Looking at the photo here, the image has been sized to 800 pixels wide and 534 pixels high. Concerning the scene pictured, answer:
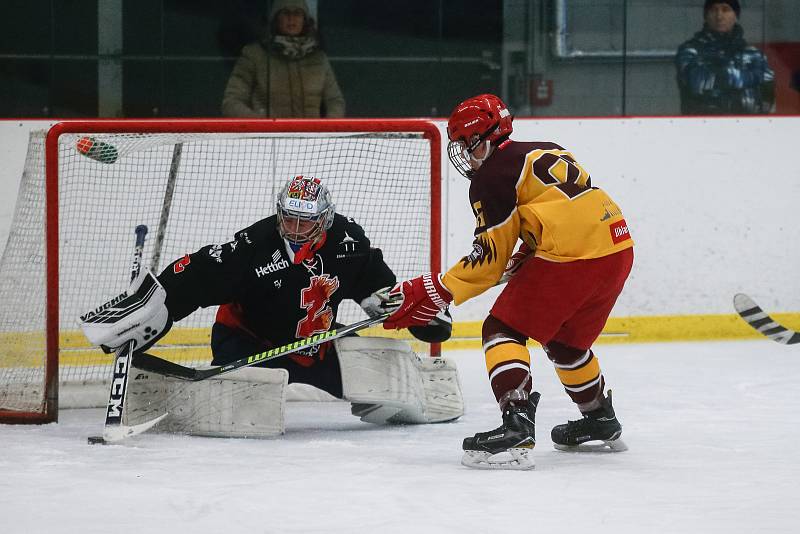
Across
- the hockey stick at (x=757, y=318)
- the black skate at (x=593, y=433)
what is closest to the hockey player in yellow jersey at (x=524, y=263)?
the black skate at (x=593, y=433)

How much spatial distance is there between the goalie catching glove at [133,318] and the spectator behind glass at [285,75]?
1796 millimetres

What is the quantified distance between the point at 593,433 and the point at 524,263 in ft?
1.77

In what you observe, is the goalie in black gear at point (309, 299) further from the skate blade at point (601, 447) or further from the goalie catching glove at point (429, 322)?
the skate blade at point (601, 447)

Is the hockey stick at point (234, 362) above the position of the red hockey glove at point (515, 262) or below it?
below

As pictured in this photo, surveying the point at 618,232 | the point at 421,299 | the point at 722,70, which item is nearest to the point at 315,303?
the point at 421,299

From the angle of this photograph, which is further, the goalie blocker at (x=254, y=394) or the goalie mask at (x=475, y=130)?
the goalie blocker at (x=254, y=394)

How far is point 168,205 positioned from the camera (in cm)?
508

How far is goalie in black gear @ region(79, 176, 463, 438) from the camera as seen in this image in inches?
162

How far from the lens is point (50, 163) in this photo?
13.8 ft

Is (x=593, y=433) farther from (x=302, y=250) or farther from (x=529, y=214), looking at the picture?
(x=302, y=250)

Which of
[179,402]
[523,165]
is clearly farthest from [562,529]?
[179,402]

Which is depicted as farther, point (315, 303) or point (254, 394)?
point (315, 303)

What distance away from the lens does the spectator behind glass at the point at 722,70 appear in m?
6.19

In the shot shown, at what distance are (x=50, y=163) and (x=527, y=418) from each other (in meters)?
1.71
